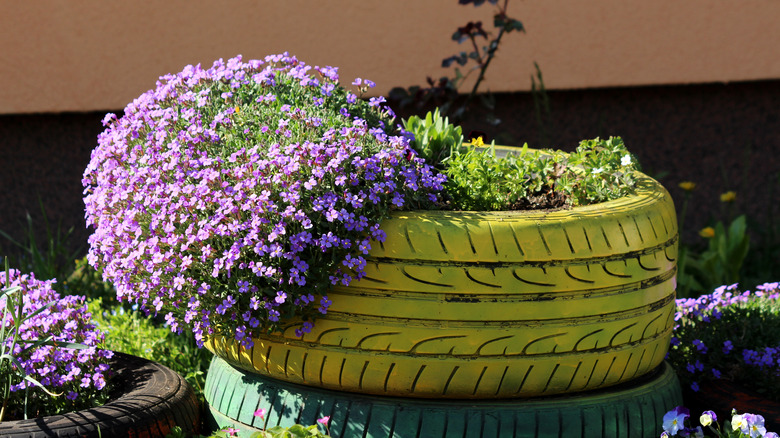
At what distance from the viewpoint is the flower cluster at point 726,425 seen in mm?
2383

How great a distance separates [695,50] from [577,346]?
3917mm

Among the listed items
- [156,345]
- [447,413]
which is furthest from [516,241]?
[156,345]

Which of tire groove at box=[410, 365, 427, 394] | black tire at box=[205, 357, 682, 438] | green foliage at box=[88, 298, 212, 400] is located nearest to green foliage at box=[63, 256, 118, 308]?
green foliage at box=[88, 298, 212, 400]

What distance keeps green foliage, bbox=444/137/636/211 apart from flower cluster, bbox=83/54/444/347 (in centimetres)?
17

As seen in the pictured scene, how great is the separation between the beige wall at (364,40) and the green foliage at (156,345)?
2.29m

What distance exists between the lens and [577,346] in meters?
2.27

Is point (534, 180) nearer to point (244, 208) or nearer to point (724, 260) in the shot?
point (244, 208)

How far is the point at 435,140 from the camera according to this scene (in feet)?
9.49

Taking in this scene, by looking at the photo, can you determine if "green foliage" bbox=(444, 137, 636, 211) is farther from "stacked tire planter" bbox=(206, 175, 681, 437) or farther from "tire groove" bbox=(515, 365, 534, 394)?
"tire groove" bbox=(515, 365, 534, 394)

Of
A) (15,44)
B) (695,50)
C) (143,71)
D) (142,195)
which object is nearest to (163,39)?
(143,71)

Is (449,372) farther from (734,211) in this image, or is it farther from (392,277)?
(734,211)

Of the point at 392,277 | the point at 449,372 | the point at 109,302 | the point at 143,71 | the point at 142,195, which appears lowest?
the point at 109,302

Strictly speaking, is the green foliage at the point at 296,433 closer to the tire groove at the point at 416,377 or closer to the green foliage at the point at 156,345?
the tire groove at the point at 416,377

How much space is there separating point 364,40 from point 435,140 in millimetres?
2647
